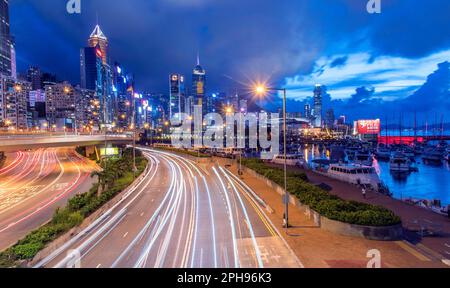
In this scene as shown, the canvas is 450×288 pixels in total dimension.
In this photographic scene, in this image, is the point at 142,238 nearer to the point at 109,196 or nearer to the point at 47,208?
the point at 109,196

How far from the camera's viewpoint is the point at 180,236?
20.6 m

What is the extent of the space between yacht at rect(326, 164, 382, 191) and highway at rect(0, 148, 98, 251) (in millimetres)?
40778

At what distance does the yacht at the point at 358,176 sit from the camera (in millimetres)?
46775

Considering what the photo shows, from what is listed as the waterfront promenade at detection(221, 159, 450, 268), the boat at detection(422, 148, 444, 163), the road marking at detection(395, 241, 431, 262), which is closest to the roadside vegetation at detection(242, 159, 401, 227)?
the waterfront promenade at detection(221, 159, 450, 268)

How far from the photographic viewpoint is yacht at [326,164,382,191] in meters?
46.8

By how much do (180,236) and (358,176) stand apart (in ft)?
119

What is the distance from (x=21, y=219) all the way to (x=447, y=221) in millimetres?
40870

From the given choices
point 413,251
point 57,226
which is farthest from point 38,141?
point 413,251

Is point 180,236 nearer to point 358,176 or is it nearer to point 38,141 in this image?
point 358,176

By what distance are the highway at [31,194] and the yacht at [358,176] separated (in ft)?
134

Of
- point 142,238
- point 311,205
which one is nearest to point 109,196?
point 142,238

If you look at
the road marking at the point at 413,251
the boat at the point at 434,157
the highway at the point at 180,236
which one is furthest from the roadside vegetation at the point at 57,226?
the boat at the point at 434,157
